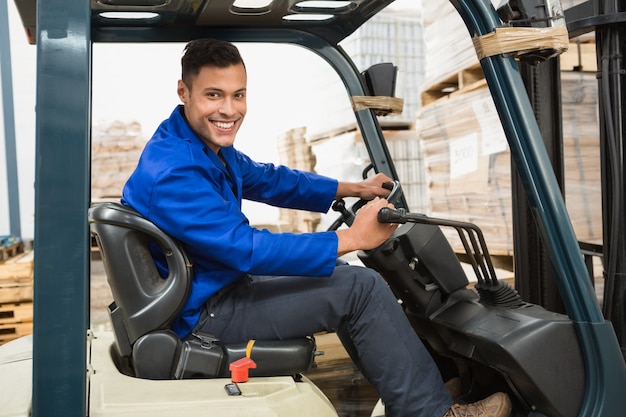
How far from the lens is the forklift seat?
6.91 ft

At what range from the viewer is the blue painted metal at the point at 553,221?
6.87ft

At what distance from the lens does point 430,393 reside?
90.0 inches

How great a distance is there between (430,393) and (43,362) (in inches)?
49.1

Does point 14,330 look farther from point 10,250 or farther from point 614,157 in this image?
point 614,157

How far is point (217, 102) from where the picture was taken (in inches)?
95.7

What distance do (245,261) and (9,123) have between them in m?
7.14

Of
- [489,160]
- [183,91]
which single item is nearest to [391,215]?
[183,91]

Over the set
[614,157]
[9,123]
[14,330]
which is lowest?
[14,330]

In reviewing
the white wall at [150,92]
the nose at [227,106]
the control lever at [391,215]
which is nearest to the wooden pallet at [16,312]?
the white wall at [150,92]

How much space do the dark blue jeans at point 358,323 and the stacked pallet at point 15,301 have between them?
3.76 m

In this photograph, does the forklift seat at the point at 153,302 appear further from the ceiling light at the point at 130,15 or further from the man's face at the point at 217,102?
the ceiling light at the point at 130,15

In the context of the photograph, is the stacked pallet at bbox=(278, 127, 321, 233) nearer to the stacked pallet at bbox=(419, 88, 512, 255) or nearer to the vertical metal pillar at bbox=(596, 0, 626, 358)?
the stacked pallet at bbox=(419, 88, 512, 255)

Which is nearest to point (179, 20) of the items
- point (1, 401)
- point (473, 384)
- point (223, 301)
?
point (223, 301)

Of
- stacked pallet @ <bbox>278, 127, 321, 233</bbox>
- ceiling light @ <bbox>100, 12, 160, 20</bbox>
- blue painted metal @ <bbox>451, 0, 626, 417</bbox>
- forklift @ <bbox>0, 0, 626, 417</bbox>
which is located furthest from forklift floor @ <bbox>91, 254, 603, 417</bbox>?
stacked pallet @ <bbox>278, 127, 321, 233</bbox>
